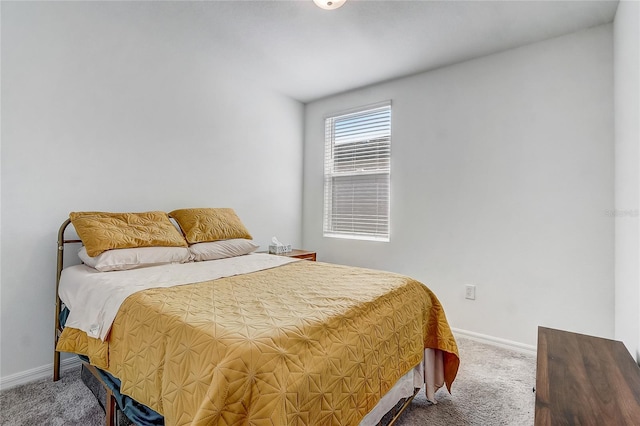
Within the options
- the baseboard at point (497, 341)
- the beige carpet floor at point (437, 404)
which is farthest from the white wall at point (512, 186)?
the beige carpet floor at point (437, 404)

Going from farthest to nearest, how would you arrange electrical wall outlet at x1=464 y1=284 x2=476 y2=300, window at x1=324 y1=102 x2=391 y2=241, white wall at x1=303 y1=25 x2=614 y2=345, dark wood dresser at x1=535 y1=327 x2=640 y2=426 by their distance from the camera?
1. window at x1=324 y1=102 x2=391 y2=241
2. electrical wall outlet at x1=464 y1=284 x2=476 y2=300
3. white wall at x1=303 y1=25 x2=614 y2=345
4. dark wood dresser at x1=535 y1=327 x2=640 y2=426

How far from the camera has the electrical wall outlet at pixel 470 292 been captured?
9.32ft

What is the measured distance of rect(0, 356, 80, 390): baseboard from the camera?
190cm

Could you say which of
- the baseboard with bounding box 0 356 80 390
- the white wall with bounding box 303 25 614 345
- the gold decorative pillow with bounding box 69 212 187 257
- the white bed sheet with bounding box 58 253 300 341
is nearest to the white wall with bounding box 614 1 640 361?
the white wall with bounding box 303 25 614 345

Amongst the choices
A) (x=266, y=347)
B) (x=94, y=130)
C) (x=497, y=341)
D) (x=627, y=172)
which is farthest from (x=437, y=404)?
(x=94, y=130)

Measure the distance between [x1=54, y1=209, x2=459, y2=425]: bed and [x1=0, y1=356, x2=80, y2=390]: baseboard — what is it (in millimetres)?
138

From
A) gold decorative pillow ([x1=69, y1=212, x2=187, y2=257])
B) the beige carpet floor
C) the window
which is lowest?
the beige carpet floor

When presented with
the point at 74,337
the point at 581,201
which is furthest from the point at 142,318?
the point at 581,201

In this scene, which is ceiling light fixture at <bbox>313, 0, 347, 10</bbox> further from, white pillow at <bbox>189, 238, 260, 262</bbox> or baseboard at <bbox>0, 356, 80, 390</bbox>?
baseboard at <bbox>0, 356, 80, 390</bbox>

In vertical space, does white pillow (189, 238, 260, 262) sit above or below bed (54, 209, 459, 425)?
above

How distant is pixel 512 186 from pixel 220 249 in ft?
8.40

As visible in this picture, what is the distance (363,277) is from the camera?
189 centimetres

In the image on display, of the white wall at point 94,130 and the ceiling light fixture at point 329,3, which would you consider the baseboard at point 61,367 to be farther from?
the ceiling light fixture at point 329,3

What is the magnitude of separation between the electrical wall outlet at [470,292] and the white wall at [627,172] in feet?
3.13
